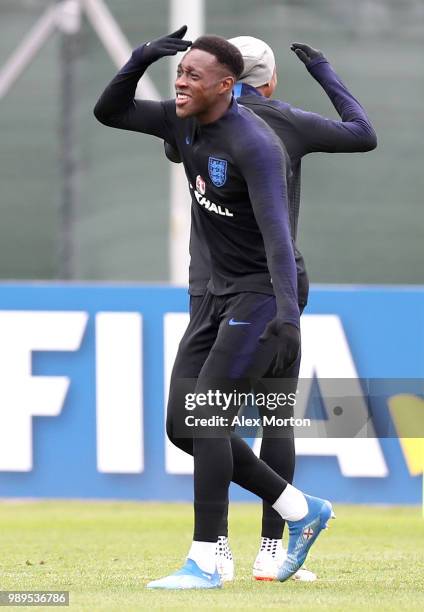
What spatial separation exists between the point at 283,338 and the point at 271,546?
39.3 inches

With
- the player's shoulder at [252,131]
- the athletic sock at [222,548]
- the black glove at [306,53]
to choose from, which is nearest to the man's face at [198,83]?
the player's shoulder at [252,131]

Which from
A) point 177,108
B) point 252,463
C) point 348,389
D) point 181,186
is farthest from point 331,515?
point 181,186

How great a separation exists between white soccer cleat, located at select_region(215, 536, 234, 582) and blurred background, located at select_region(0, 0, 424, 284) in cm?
489

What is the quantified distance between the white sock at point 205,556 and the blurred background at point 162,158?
5.15 meters

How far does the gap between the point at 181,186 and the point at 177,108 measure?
5097mm

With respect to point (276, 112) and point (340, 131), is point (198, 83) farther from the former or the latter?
point (340, 131)

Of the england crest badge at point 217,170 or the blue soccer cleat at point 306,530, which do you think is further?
the blue soccer cleat at point 306,530

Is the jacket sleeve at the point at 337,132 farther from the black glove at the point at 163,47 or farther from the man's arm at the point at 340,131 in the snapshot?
the black glove at the point at 163,47

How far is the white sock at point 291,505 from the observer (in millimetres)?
5188

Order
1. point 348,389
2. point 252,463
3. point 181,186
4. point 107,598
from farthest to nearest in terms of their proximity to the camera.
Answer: point 181,186 → point 348,389 → point 252,463 → point 107,598

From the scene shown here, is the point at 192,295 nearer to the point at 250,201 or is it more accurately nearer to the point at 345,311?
the point at 250,201

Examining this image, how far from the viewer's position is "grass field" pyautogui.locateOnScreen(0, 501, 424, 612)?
4.79m

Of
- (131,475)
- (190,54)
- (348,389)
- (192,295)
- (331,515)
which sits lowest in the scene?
(131,475)

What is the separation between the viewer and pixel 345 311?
8.51m
